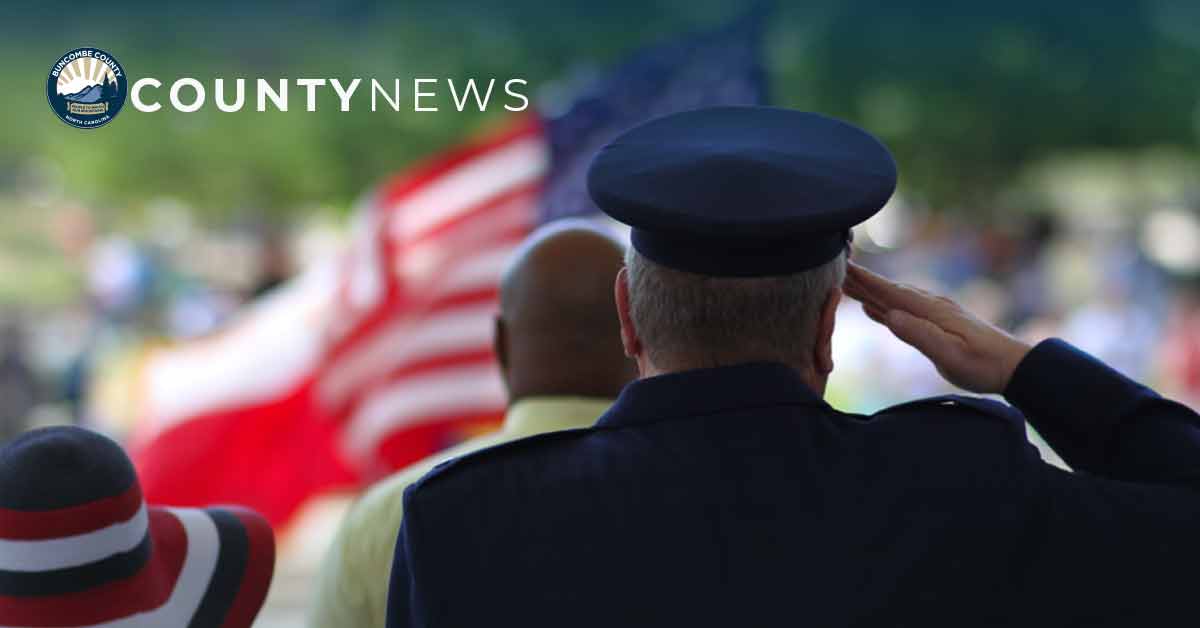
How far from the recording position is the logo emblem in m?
4.08

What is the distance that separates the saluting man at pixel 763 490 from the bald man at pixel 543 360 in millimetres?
719

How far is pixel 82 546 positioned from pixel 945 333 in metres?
1.08

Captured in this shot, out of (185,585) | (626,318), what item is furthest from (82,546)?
(626,318)

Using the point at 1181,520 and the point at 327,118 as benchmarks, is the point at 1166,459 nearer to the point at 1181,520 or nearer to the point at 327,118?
the point at 1181,520

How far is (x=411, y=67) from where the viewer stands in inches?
687

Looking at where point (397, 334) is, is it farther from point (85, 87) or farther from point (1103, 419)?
point (1103, 419)

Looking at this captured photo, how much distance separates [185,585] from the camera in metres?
2.16

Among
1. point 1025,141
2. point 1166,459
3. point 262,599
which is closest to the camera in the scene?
point 1166,459

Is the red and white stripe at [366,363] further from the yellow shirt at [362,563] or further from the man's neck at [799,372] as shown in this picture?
the man's neck at [799,372]

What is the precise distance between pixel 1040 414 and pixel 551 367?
92cm

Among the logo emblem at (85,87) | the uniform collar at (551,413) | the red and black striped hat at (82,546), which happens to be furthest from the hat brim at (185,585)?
the logo emblem at (85,87)

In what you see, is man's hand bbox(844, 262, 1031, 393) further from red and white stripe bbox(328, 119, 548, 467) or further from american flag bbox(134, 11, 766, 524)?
red and white stripe bbox(328, 119, 548, 467)

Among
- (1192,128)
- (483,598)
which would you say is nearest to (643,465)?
(483,598)

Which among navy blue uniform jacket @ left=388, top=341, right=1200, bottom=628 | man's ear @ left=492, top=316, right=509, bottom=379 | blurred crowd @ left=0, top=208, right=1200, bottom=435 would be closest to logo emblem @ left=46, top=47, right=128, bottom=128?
man's ear @ left=492, top=316, right=509, bottom=379
